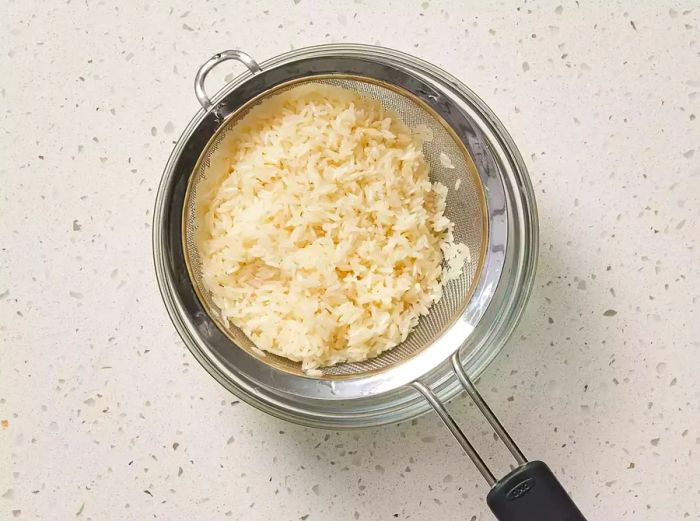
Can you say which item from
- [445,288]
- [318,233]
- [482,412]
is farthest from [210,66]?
[482,412]

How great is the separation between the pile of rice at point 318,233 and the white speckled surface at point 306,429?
116mm

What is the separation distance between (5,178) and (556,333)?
751 mm

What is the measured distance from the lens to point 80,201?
37.7 inches

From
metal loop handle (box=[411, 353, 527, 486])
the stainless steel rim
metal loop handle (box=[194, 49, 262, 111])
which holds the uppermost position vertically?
metal loop handle (box=[194, 49, 262, 111])

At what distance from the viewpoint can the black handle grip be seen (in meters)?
0.75

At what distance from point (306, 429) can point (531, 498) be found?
0.30 metres

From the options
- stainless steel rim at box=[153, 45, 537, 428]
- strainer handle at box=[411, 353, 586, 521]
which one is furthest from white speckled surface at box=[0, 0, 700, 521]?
strainer handle at box=[411, 353, 586, 521]

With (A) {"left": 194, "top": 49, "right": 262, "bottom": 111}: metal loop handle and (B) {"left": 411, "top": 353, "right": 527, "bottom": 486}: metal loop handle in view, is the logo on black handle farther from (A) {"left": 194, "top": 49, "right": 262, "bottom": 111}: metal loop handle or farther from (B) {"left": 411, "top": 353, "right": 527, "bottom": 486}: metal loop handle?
(A) {"left": 194, "top": 49, "right": 262, "bottom": 111}: metal loop handle

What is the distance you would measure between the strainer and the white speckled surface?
0.21ft

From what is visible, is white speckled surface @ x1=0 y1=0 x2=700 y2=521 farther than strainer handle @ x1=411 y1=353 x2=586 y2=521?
Yes

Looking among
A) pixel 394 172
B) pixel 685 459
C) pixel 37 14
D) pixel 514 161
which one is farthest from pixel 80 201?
pixel 685 459

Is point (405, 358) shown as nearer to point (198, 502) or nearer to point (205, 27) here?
point (198, 502)

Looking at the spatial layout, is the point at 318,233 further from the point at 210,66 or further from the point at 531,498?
the point at 531,498

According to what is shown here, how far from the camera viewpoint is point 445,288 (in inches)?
35.8
